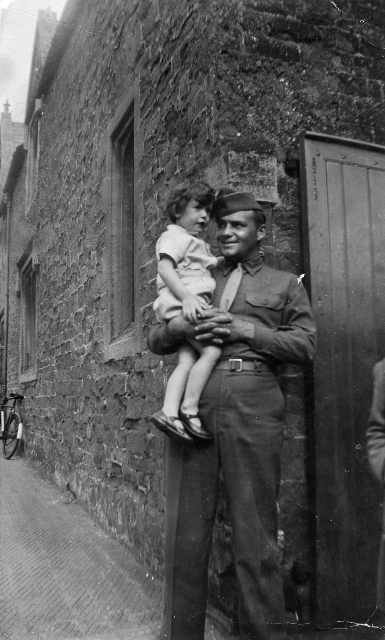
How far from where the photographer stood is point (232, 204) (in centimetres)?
317

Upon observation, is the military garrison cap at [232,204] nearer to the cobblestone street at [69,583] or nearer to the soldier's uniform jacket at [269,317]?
the soldier's uniform jacket at [269,317]

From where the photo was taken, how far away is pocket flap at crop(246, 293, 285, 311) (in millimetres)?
3111

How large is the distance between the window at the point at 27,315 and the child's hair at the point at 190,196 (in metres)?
10.1

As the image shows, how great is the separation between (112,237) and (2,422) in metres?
8.78

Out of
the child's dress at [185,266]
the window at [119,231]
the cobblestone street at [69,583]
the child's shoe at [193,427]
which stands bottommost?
the cobblestone street at [69,583]

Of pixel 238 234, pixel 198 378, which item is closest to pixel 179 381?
pixel 198 378

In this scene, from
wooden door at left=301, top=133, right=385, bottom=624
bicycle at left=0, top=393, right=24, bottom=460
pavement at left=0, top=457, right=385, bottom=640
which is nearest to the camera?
wooden door at left=301, top=133, right=385, bottom=624

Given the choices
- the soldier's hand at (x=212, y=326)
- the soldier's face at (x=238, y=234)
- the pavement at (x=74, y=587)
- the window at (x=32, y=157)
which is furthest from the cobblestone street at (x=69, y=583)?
the window at (x=32, y=157)

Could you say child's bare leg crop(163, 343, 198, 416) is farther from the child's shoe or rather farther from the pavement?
the pavement

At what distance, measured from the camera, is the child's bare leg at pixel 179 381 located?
2979 mm


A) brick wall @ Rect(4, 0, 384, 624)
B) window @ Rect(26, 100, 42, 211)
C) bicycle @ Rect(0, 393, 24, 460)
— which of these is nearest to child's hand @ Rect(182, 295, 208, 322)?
brick wall @ Rect(4, 0, 384, 624)

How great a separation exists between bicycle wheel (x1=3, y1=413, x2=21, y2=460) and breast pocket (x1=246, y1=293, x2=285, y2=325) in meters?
10.2

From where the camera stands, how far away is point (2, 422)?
13945 mm

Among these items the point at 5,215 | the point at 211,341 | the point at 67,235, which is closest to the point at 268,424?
the point at 211,341
